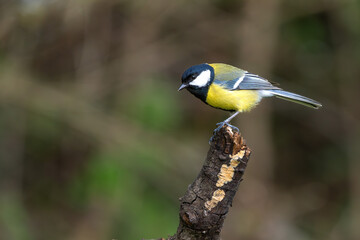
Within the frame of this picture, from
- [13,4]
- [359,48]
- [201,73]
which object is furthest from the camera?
[359,48]

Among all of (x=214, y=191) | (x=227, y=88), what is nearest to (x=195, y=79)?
(x=227, y=88)

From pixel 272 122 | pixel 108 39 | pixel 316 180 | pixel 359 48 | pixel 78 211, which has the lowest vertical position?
pixel 78 211

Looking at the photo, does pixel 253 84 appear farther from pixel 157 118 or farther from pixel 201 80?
pixel 157 118

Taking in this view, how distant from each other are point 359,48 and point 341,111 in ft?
2.37

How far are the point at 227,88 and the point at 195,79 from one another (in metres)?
0.22

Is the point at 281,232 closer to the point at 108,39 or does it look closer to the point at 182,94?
the point at 182,94

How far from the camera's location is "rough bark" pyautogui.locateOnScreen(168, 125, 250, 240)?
2066 millimetres

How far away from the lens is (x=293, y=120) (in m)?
5.82

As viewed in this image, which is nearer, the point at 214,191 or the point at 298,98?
the point at 214,191

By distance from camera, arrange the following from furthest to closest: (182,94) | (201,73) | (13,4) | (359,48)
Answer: (182,94), (359,48), (13,4), (201,73)

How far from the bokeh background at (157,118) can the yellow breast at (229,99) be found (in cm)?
174

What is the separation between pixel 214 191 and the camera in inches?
82.5

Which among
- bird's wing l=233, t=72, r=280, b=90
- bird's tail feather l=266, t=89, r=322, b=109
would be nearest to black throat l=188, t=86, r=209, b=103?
bird's wing l=233, t=72, r=280, b=90

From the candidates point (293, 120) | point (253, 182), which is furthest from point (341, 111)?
point (253, 182)
